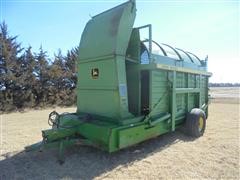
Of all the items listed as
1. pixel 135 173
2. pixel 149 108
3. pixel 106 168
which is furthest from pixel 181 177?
pixel 149 108

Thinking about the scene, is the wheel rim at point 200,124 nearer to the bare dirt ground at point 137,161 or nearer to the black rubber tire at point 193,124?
the black rubber tire at point 193,124

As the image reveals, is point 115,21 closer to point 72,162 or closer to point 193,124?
point 72,162

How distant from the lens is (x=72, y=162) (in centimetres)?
441

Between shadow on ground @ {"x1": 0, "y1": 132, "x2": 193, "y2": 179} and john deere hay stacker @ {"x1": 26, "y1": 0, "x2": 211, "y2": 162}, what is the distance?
0.31m

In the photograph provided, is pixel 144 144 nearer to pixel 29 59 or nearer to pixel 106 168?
pixel 106 168

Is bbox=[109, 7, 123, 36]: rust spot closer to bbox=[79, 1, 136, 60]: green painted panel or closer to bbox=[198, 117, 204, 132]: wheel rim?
bbox=[79, 1, 136, 60]: green painted panel

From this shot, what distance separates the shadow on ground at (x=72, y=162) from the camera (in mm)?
3875

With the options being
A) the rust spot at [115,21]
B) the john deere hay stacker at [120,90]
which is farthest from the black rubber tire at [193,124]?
the rust spot at [115,21]

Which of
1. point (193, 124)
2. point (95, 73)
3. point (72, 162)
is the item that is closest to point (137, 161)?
point (72, 162)

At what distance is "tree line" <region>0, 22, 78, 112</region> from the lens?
1368 cm

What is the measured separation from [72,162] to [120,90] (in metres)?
1.70

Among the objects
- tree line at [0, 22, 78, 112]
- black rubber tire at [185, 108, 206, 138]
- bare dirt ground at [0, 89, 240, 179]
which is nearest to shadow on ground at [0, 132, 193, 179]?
bare dirt ground at [0, 89, 240, 179]

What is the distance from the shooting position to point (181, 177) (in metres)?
3.78

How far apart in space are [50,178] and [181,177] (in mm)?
2161
